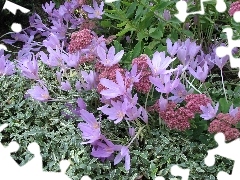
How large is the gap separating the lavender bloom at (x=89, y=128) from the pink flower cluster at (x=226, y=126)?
0.35 metres

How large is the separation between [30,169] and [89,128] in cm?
23

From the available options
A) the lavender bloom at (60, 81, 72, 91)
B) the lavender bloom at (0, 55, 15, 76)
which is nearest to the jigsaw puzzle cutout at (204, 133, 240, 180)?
the lavender bloom at (60, 81, 72, 91)

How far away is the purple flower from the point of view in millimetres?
1686

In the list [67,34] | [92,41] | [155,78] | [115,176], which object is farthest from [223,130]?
[67,34]

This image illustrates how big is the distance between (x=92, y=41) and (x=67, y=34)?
0.67m

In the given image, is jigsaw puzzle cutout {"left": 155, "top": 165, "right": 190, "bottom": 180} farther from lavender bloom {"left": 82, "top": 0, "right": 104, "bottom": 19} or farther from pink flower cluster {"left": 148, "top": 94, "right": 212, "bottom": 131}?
lavender bloom {"left": 82, "top": 0, "right": 104, "bottom": 19}

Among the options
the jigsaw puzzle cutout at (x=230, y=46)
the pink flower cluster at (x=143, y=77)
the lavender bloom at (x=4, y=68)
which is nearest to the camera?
the pink flower cluster at (x=143, y=77)

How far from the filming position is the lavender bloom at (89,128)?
171 cm

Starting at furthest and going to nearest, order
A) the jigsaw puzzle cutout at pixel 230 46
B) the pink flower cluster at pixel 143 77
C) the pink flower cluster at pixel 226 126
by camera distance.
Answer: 1. the jigsaw puzzle cutout at pixel 230 46
2. the pink flower cluster at pixel 143 77
3. the pink flower cluster at pixel 226 126

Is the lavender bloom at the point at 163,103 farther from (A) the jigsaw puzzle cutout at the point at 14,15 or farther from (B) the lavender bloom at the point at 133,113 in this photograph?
(A) the jigsaw puzzle cutout at the point at 14,15

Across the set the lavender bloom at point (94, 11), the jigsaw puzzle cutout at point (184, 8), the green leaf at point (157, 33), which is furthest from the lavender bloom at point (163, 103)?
the lavender bloom at point (94, 11)

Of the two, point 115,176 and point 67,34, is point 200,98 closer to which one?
point 115,176

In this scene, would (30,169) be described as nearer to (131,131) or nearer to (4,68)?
(131,131)

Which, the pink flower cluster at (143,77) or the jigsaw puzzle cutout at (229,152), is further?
the pink flower cluster at (143,77)
